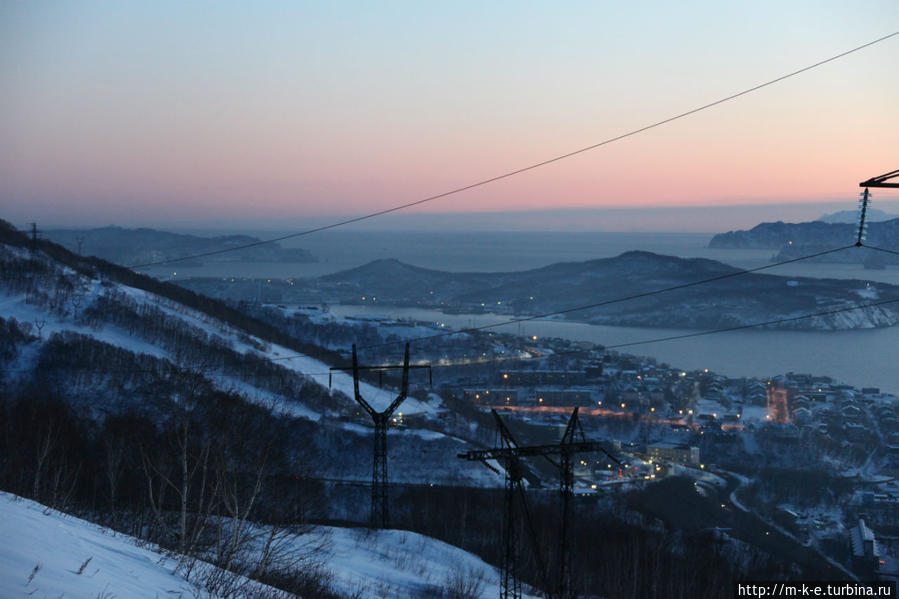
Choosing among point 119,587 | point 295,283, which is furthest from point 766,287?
point 119,587

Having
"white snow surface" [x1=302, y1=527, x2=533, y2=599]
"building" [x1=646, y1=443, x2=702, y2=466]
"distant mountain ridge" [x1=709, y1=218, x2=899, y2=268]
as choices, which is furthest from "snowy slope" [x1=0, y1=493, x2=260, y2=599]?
"distant mountain ridge" [x1=709, y1=218, x2=899, y2=268]

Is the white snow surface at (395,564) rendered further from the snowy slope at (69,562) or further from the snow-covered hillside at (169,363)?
the snow-covered hillside at (169,363)

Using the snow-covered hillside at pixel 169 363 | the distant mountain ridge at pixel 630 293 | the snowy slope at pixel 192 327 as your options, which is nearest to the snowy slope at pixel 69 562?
the snow-covered hillside at pixel 169 363

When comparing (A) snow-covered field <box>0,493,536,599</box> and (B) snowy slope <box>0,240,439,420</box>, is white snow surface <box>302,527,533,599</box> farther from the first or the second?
(B) snowy slope <box>0,240,439,420</box>

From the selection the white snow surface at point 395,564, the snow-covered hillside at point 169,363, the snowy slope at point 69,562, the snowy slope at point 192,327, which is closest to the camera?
the snowy slope at point 69,562

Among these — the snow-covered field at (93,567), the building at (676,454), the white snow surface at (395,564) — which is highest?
the snow-covered field at (93,567)

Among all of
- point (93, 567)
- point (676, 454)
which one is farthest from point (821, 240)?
point (93, 567)

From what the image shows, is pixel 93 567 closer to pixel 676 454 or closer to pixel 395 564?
pixel 395 564

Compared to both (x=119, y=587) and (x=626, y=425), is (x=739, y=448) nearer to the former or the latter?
(x=626, y=425)
